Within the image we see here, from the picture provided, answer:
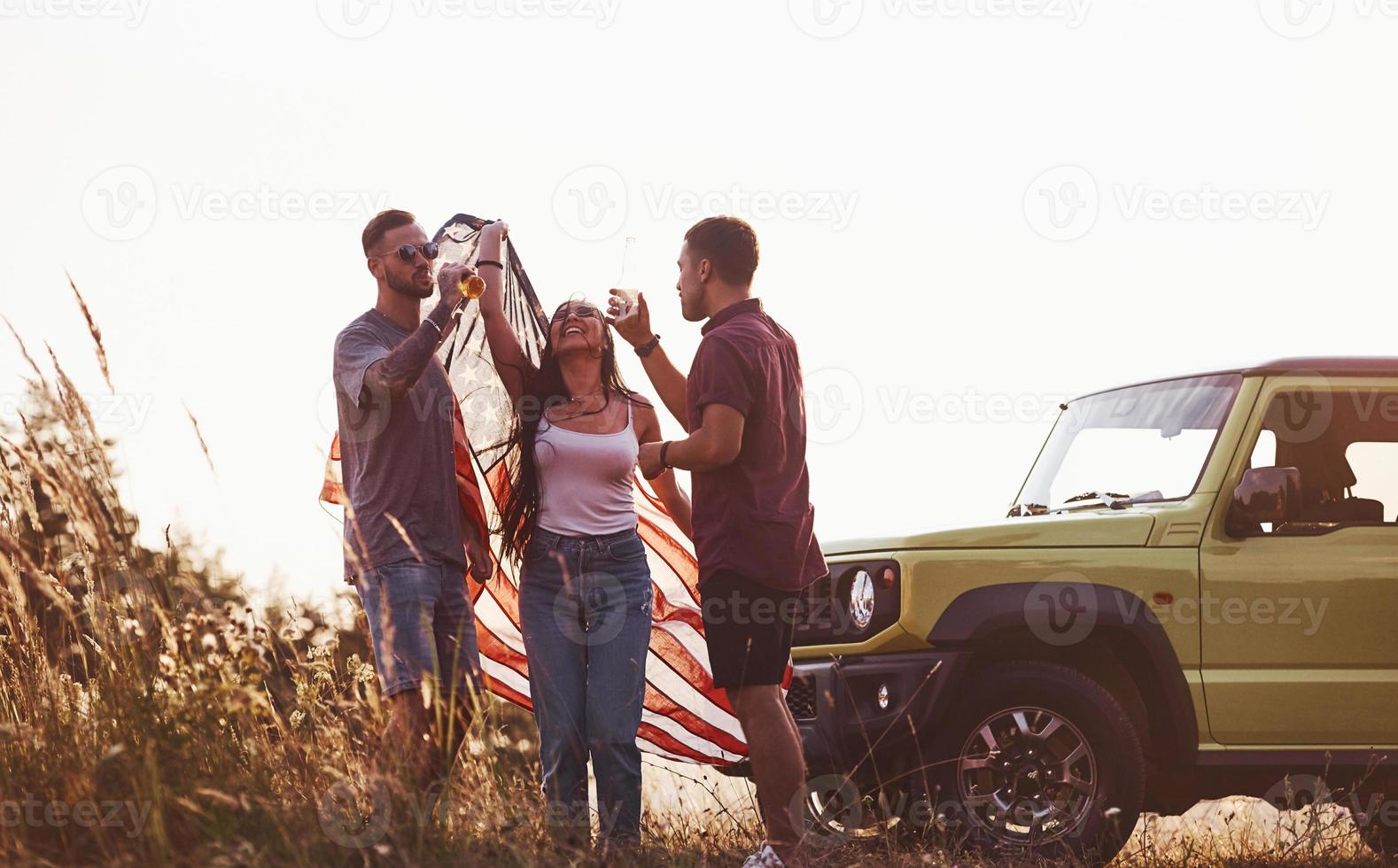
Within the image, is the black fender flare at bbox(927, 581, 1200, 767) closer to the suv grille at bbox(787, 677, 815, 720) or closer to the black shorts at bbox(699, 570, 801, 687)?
the suv grille at bbox(787, 677, 815, 720)

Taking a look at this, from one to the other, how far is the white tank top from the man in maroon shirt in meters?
0.24

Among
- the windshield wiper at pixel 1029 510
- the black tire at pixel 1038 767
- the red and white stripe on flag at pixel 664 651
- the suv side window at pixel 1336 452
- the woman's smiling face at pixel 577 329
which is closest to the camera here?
the woman's smiling face at pixel 577 329

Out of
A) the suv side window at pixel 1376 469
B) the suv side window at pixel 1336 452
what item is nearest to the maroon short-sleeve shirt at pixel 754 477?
the suv side window at pixel 1336 452

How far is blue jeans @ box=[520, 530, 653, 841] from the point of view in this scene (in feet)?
15.6

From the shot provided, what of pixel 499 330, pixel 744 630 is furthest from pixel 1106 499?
pixel 499 330

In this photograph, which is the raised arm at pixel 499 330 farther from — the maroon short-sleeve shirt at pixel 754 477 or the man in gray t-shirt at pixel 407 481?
the maroon short-sleeve shirt at pixel 754 477

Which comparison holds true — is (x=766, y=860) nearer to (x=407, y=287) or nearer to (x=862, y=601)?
(x=862, y=601)

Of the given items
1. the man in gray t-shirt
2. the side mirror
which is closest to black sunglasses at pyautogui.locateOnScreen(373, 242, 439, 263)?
the man in gray t-shirt

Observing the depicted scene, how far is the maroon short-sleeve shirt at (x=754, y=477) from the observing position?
462 centimetres

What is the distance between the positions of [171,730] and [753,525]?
1877mm

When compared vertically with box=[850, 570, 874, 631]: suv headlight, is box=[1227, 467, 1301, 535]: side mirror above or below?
above

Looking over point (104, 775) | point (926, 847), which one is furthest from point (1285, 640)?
point (104, 775)

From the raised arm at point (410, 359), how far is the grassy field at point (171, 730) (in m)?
0.79

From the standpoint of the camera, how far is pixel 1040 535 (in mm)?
5855
